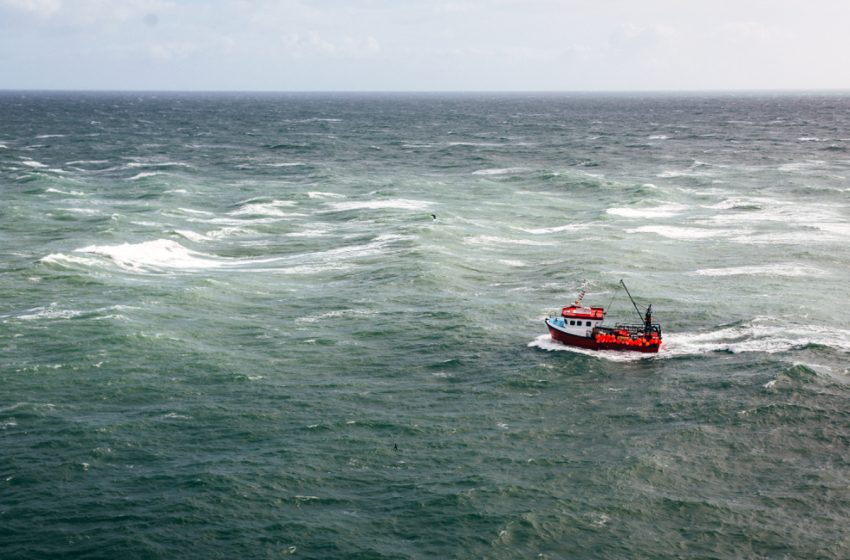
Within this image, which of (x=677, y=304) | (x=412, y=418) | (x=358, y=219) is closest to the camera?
(x=412, y=418)

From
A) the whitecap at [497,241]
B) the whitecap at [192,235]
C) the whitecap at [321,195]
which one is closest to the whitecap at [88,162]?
the whitecap at [321,195]

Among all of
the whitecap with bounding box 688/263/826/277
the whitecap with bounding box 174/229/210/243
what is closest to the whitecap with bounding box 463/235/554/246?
the whitecap with bounding box 688/263/826/277

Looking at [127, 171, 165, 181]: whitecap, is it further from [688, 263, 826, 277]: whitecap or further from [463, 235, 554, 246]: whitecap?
[688, 263, 826, 277]: whitecap

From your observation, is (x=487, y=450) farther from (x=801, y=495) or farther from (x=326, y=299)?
(x=326, y=299)

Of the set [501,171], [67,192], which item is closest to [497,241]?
[501,171]

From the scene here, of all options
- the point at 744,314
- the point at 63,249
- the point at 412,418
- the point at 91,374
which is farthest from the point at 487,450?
the point at 63,249

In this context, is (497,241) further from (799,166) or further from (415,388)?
(799,166)

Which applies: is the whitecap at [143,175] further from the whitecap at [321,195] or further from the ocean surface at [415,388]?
the ocean surface at [415,388]
